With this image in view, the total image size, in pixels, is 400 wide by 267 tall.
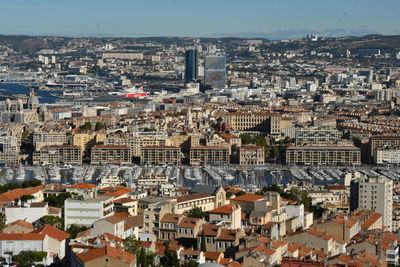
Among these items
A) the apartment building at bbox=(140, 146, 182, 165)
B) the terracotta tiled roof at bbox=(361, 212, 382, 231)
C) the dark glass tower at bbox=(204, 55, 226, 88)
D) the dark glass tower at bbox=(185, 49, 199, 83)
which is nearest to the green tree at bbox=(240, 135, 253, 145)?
the apartment building at bbox=(140, 146, 182, 165)

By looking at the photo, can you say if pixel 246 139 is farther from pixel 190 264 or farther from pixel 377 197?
pixel 190 264

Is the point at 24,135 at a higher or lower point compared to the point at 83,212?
lower

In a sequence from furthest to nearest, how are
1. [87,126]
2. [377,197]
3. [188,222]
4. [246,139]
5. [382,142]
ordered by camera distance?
[87,126], [246,139], [382,142], [377,197], [188,222]

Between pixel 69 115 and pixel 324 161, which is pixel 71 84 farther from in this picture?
pixel 324 161

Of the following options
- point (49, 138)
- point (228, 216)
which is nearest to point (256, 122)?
point (49, 138)

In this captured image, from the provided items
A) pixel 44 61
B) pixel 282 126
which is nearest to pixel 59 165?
pixel 282 126

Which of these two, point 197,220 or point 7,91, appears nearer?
point 197,220
